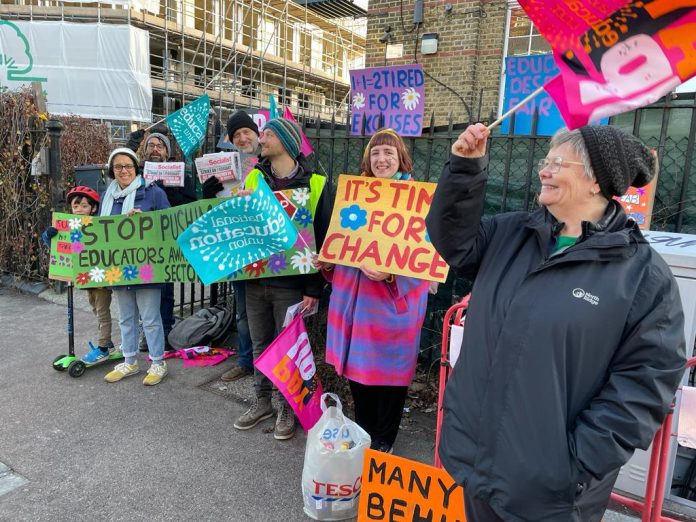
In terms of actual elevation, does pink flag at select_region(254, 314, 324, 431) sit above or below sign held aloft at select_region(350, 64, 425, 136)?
below

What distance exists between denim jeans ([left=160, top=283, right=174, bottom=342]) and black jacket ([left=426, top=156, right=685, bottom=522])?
12.9 feet

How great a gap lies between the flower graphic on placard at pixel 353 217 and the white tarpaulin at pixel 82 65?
17292 millimetres

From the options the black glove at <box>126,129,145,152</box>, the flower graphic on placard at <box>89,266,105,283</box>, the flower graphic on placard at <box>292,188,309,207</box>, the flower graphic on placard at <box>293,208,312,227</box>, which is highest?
the black glove at <box>126,129,145,152</box>

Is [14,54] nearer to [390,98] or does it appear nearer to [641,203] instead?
[390,98]

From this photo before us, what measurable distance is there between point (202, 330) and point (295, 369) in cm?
198

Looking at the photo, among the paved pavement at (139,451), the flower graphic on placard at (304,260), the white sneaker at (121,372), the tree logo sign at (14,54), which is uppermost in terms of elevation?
the tree logo sign at (14,54)

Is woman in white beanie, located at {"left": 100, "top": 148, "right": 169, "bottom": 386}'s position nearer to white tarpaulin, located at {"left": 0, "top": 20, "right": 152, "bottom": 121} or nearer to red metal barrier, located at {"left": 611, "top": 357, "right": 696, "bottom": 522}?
red metal barrier, located at {"left": 611, "top": 357, "right": 696, "bottom": 522}

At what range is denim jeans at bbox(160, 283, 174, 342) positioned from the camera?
4.87m

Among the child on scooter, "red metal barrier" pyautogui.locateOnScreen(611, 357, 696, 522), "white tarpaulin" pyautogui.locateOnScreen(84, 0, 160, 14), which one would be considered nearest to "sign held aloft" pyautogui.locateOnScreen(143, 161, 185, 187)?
the child on scooter

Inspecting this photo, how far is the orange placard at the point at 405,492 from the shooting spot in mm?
2137

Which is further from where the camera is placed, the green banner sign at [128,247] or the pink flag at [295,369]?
the green banner sign at [128,247]

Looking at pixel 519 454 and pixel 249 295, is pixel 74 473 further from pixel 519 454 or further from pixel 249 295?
pixel 519 454

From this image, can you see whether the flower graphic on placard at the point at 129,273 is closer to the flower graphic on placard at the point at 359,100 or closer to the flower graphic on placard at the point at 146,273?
the flower graphic on placard at the point at 146,273

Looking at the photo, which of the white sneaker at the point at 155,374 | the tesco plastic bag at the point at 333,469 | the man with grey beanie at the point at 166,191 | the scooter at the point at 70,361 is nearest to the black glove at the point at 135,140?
the man with grey beanie at the point at 166,191
